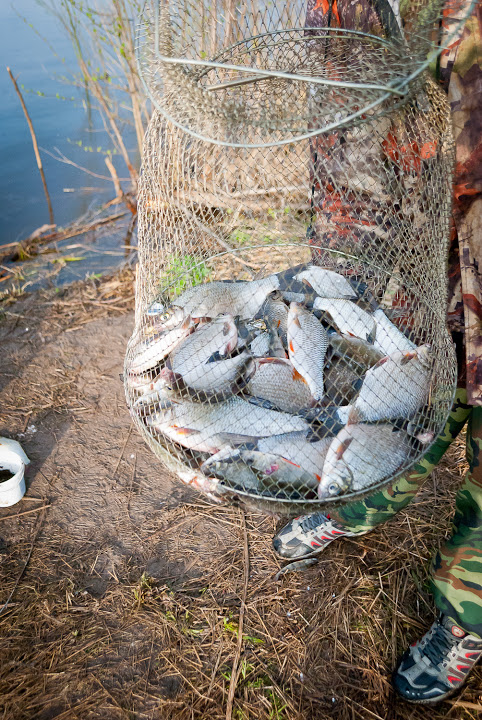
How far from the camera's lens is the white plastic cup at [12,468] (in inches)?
99.3

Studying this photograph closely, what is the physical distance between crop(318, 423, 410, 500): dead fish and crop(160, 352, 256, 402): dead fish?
48cm

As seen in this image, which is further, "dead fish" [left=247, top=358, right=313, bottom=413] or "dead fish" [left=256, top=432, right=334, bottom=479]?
"dead fish" [left=247, top=358, right=313, bottom=413]

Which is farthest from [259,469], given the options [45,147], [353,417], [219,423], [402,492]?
[45,147]

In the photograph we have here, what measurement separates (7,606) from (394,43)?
2.71 meters

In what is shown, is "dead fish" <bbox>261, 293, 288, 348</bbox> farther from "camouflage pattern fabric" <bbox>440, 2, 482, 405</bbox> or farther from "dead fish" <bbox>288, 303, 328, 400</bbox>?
"camouflage pattern fabric" <bbox>440, 2, 482, 405</bbox>

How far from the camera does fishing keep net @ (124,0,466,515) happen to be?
144 cm

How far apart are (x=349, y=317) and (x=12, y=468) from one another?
196cm

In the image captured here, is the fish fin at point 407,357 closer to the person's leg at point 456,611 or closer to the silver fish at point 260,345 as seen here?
the person's leg at point 456,611

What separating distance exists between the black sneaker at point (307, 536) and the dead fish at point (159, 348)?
1017 millimetres

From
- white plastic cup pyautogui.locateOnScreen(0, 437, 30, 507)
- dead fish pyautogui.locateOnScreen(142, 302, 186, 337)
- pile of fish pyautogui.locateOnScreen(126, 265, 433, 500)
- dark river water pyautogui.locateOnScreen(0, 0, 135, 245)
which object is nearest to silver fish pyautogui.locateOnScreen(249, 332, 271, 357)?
pile of fish pyautogui.locateOnScreen(126, 265, 433, 500)

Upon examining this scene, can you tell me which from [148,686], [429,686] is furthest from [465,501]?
[148,686]

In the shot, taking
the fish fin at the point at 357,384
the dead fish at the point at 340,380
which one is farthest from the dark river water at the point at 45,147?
the fish fin at the point at 357,384

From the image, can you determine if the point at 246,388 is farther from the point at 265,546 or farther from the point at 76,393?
the point at 76,393

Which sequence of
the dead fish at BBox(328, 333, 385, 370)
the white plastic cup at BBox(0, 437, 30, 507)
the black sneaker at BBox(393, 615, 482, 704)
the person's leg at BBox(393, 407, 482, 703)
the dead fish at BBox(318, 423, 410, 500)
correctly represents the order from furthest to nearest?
the white plastic cup at BBox(0, 437, 30, 507)
the dead fish at BBox(328, 333, 385, 370)
the black sneaker at BBox(393, 615, 482, 704)
the person's leg at BBox(393, 407, 482, 703)
the dead fish at BBox(318, 423, 410, 500)
